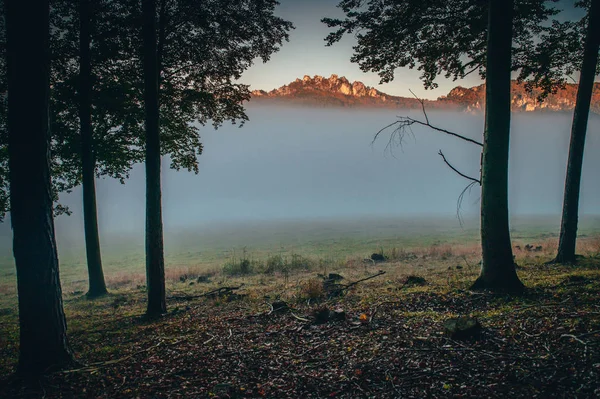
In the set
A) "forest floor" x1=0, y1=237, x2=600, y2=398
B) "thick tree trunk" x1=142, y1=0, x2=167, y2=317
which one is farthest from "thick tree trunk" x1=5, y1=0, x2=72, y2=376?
"thick tree trunk" x1=142, y1=0, x2=167, y2=317

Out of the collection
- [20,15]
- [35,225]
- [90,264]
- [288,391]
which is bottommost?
[90,264]

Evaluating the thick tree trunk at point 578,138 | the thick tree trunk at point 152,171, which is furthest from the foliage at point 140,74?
the thick tree trunk at point 578,138

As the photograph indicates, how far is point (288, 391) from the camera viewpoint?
3.50m

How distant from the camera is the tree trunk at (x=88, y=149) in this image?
12.2 m

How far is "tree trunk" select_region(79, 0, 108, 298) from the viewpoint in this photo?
12156 mm

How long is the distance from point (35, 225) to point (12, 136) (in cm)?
123

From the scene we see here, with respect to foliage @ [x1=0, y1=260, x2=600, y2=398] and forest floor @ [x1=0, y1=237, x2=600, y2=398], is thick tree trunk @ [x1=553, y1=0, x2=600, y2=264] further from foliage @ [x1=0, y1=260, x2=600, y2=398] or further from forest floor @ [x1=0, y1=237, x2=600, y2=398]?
foliage @ [x1=0, y1=260, x2=600, y2=398]

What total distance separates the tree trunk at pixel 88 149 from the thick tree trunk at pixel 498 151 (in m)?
13.3

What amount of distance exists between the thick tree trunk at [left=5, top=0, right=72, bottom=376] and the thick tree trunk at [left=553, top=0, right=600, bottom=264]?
45.3ft

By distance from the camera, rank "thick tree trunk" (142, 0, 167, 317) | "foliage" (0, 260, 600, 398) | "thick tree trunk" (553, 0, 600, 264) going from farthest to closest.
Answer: "thick tree trunk" (553, 0, 600, 264)
"thick tree trunk" (142, 0, 167, 317)
"foliage" (0, 260, 600, 398)

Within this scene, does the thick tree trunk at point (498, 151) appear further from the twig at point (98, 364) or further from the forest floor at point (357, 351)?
the twig at point (98, 364)

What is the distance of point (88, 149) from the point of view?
12719mm

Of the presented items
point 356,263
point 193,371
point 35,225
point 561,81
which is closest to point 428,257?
point 356,263

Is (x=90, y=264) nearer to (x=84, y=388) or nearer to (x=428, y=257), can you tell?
(x=84, y=388)
